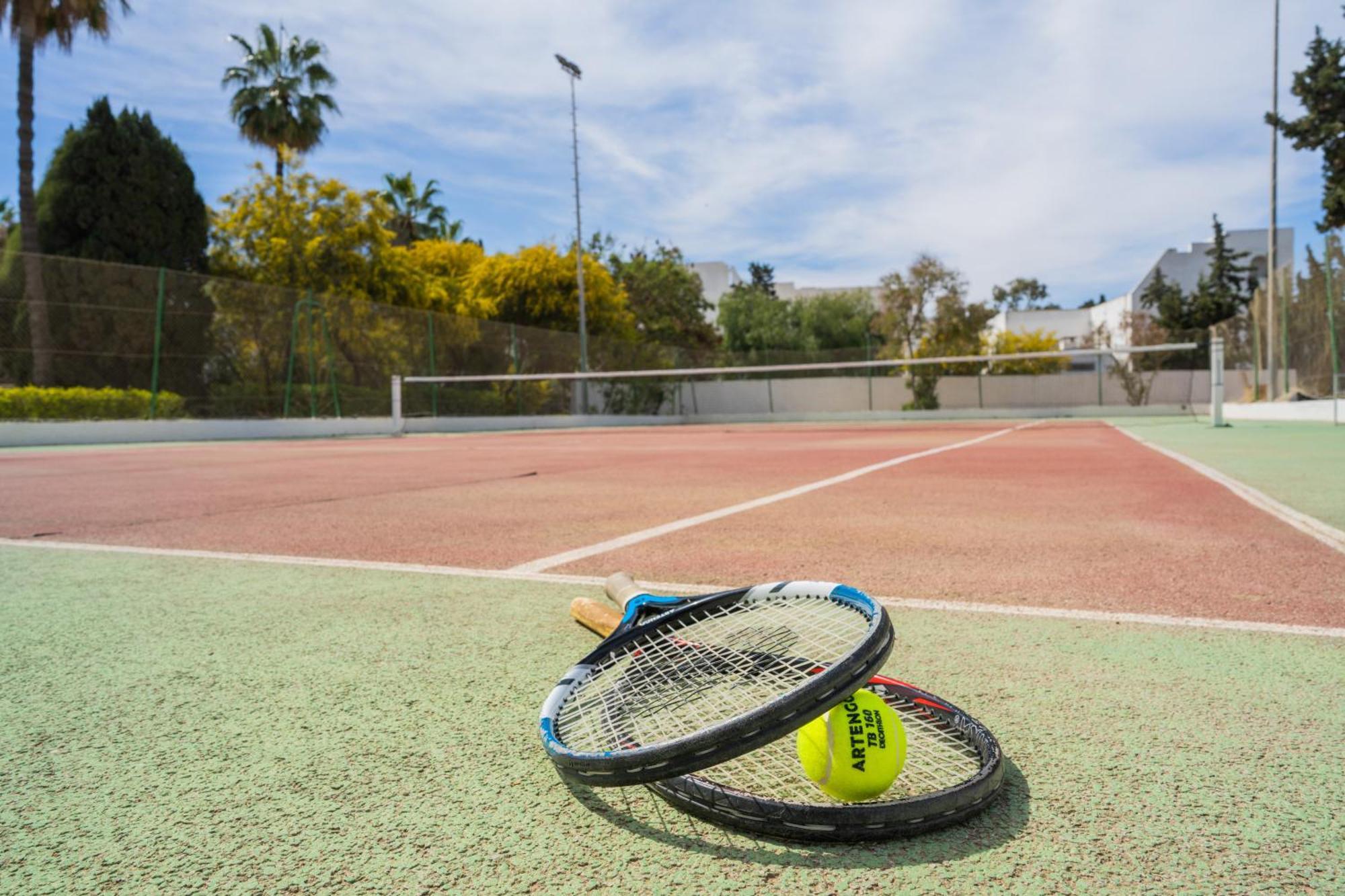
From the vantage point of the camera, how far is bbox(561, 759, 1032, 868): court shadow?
4.40 feet

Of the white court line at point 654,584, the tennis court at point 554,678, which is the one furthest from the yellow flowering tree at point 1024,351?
the white court line at point 654,584

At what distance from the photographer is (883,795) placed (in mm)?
1498

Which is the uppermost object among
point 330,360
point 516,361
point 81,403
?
point 516,361

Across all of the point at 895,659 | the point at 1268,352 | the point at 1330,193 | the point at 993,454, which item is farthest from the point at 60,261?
the point at 1330,193

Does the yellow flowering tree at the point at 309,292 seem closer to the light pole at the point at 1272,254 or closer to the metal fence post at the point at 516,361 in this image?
the metal fence post at the point at 516,361

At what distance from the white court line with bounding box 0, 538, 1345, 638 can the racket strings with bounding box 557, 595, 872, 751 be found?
3.25ft

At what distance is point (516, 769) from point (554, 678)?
0.54 metres

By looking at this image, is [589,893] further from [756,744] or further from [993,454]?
[993,454]

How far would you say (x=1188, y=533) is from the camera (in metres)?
4.32

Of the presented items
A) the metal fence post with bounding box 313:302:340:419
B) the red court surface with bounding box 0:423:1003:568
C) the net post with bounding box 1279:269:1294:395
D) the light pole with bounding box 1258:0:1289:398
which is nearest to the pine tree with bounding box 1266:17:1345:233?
the light pole with bounding box 1258:0:1289:398

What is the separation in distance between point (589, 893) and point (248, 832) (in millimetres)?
603

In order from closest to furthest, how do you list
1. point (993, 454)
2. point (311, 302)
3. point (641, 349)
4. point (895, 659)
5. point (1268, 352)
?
point (895, 659), point (993, 454), point (1268, 352), point (311, 302), point (641, 349)

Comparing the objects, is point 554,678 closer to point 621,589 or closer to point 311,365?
point 621,589

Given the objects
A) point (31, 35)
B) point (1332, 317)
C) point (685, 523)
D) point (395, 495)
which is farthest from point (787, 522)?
point (31, 35)
